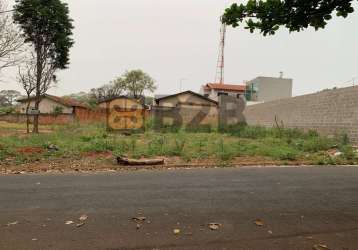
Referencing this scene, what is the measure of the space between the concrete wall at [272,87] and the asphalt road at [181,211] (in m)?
35.0

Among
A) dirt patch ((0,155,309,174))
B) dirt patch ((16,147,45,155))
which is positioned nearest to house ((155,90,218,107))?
dirt patch ((16,147,45,155))

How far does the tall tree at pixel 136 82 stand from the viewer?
58844mm

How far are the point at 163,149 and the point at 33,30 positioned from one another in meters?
14.7

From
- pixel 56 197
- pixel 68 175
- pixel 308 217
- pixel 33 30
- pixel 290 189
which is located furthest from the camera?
pixel 33 30

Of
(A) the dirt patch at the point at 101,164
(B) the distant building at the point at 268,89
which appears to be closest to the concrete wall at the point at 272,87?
(B) the distant building at the point at 268,89

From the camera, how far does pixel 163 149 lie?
38.2 ft

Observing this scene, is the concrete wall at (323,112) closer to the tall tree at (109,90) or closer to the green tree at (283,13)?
the green tree at (283,13)

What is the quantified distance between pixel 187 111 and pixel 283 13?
25.1 meters

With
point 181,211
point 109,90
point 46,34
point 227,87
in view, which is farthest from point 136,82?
point 181,211

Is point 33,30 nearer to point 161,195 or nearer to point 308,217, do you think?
point 161,195

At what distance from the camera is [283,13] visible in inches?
140

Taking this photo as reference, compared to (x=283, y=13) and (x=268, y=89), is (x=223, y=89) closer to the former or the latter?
(x=268, y=89)

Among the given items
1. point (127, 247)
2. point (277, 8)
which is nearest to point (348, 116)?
point (277, 8)

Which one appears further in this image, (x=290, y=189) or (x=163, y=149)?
(x=163, y=149)
